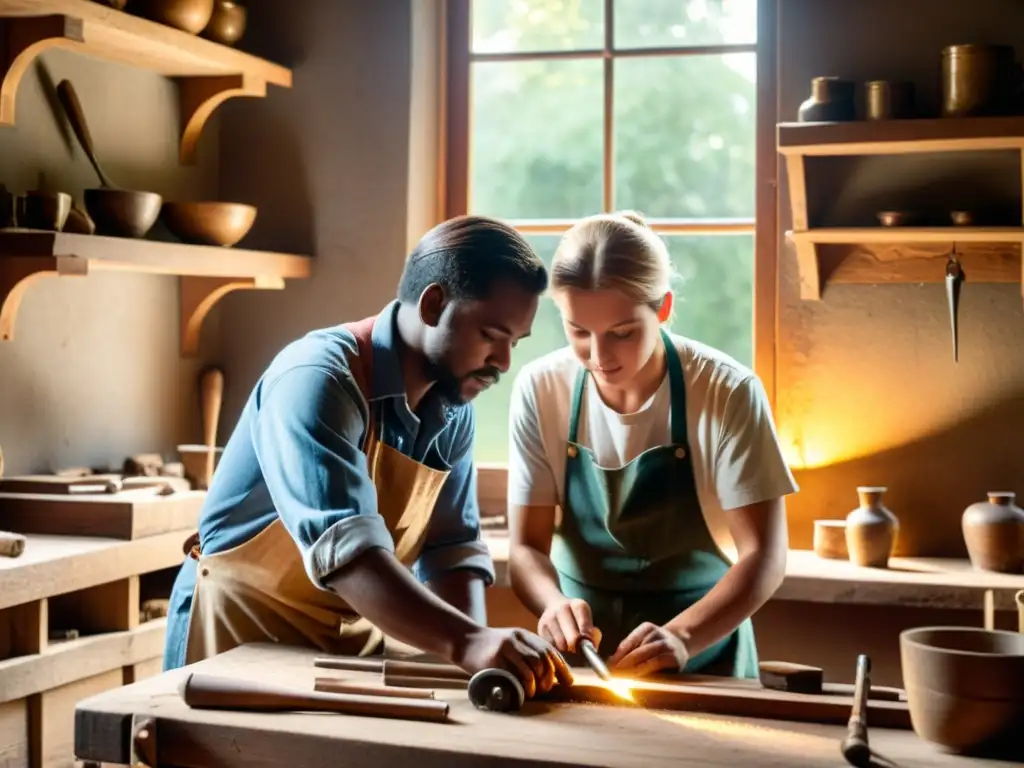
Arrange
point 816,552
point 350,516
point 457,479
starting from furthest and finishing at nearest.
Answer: point 816,552 → point 457,479 → point 350,516

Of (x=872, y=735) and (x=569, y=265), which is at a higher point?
(x=569, y=265)

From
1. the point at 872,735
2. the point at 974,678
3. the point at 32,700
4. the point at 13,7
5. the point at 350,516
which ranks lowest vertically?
the point at 32,700

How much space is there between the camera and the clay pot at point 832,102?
11.4 ft

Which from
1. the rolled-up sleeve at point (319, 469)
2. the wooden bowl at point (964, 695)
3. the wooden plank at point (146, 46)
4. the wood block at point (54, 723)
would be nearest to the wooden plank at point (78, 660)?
the wood block at point (54, 723)

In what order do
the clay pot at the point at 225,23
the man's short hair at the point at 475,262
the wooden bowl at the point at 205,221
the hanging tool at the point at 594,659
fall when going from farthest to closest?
1. the clay pot at the point at 225,23
2. the wooden bowl at the point at 205,221
3. the man's short hair at the point at 475,262
4. the hanging tool at the point at 594,659

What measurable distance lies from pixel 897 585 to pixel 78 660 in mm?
2043

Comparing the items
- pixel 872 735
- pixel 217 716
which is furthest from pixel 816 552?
pixel 217 716

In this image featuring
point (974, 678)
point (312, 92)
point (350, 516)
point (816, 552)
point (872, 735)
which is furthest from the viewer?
point (312, 92)

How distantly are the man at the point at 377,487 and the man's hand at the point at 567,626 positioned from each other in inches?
5.7

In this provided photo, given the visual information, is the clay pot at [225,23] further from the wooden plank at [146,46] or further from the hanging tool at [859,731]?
the hanging tool at [859,731]

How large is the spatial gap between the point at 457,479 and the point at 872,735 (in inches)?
37.9

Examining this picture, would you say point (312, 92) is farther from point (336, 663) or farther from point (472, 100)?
point (336, 663)

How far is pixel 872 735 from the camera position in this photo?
5.69 feet

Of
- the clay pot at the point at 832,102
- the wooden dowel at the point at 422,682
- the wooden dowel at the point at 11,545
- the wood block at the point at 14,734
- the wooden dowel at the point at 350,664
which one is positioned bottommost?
the wood block at the point at 14,734
